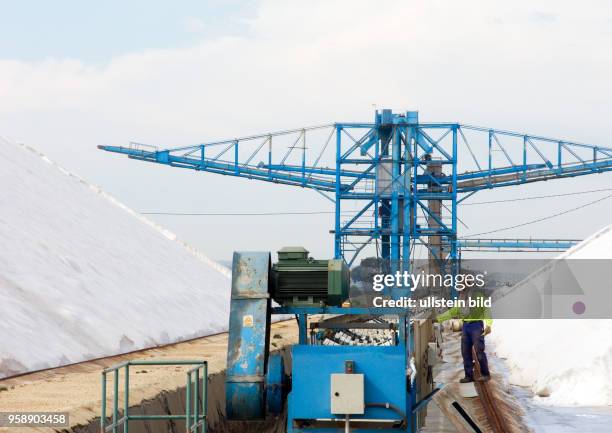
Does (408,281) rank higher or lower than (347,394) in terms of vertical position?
higher

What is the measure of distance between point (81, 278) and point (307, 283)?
14.6 meters

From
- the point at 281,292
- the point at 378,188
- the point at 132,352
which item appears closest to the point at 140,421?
the point at 281,292

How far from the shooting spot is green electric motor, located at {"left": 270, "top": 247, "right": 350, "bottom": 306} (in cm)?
1123

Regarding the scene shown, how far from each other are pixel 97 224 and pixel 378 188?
25.1 meters

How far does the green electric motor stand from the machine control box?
118cm

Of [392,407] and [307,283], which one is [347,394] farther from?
[307,283]

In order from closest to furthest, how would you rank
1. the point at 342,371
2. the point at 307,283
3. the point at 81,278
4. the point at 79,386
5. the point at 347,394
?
1. the point at 347,394
2. the point at 342,371
3. the point at 307,283
4. the point at 79,386
5. the point at 81,278

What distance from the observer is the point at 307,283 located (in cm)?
1127

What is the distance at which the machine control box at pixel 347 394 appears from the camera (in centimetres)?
1038

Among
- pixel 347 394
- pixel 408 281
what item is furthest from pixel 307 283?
pixel 408 281

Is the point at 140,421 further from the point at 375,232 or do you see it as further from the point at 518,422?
the point at 375,232

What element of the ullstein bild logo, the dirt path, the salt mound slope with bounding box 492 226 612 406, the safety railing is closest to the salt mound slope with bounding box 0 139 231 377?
the dirt path

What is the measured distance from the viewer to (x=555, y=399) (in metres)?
22.2

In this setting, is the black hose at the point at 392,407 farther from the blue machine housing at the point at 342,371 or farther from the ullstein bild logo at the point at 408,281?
the ullstein bild logo at the point at 408,281
